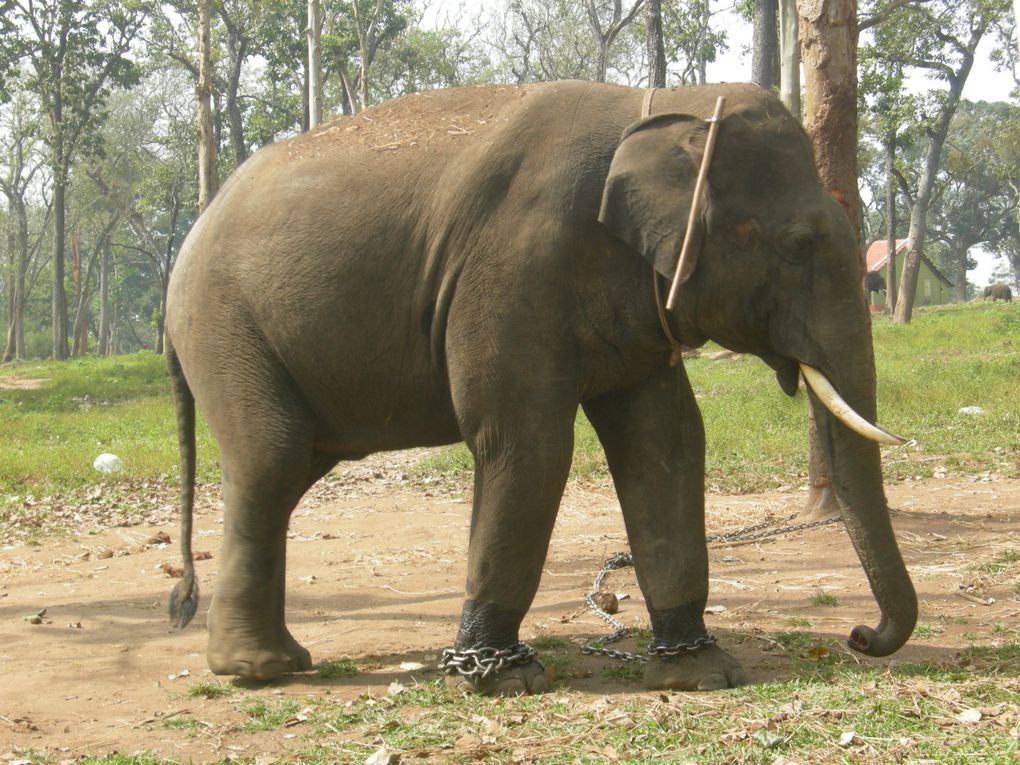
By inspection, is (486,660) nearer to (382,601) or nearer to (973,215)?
(382,601)

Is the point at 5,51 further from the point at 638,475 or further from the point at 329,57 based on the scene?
the point at 638,475

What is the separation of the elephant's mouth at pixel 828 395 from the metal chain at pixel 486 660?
146 cm

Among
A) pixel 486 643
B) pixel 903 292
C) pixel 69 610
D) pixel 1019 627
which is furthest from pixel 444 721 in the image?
pixel 903 292

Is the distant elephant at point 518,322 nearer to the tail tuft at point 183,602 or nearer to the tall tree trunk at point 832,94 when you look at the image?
the tail tuft at point 183,602

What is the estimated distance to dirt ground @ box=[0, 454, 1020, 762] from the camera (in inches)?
190

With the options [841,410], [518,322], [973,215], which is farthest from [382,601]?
[973,215]

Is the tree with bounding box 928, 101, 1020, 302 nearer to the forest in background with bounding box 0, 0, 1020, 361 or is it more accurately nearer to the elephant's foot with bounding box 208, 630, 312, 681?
the forest in background with bounding box 0, 0, 1020, 361

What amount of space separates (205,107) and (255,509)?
50.2ft

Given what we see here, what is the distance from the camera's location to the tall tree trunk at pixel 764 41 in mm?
18016

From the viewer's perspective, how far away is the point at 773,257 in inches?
171

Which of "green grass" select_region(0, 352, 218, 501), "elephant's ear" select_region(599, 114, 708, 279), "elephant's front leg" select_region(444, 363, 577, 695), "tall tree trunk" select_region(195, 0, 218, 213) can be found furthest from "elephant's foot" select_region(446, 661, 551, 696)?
"tall tree trunk" select_region(195, 0, 218, 213)

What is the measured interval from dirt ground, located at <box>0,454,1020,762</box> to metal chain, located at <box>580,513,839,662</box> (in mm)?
74

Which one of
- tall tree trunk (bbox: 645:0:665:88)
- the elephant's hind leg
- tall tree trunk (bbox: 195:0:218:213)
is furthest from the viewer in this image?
tall tree trunk (bbox: 645:0:665:88)

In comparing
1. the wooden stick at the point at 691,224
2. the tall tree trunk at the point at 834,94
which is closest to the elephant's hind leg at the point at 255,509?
the wooden stick at the point at 691,224
